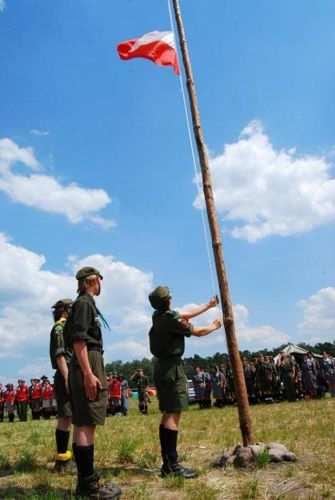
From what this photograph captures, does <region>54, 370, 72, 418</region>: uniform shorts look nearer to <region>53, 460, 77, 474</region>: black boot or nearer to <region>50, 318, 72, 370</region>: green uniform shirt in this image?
<region>50, 318, 72, 370</region>: green uniform shirt

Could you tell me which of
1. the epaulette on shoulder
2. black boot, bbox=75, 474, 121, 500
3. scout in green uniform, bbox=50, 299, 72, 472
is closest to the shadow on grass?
black boot, bbox=75, 474, 121, 500

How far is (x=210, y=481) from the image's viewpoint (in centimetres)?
528

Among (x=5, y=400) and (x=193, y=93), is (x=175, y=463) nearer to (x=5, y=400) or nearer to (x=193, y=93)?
(x=193, y=93)

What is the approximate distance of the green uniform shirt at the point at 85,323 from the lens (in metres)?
4.75

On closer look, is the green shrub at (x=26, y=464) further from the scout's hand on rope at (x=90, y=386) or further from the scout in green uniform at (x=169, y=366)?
the scout's hand on rope at (x=90, y=386)

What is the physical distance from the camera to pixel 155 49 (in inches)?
307

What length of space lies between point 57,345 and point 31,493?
181 centimetres

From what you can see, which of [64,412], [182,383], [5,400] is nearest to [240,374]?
[182,383]

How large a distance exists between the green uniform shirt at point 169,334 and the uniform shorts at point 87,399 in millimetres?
1026

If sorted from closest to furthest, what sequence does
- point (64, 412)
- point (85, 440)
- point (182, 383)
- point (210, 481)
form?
point (85, 440) → point (210, 481) → point (182, 383) → point (64, 412)

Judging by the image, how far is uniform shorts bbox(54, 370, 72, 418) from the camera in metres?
6.35

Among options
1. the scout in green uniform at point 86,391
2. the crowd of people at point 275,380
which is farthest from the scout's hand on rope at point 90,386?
the crowd of people at point 275,380

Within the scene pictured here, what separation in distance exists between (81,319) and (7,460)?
3.33 metres

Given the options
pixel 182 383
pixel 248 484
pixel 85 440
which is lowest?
pixel 248 484
